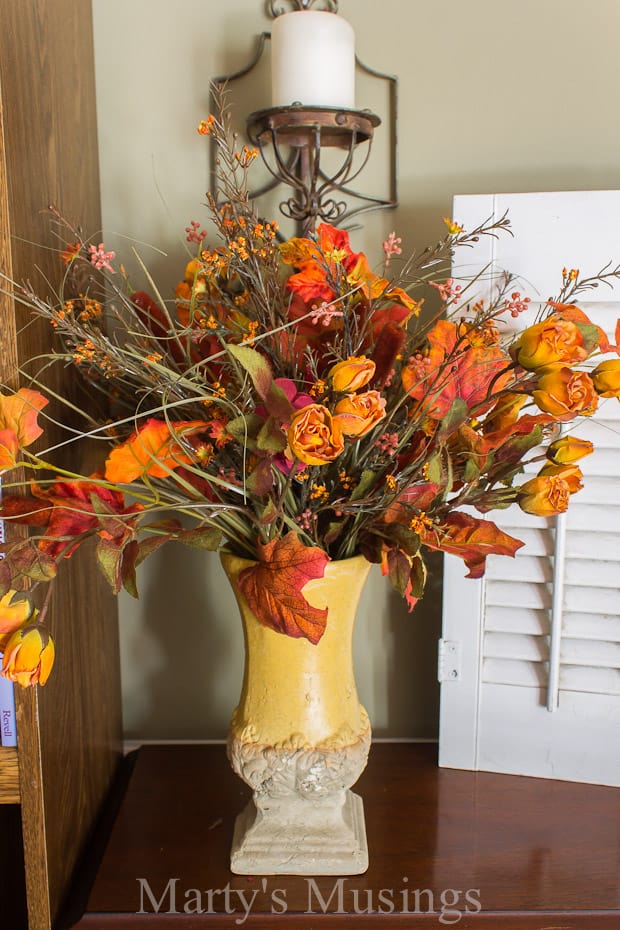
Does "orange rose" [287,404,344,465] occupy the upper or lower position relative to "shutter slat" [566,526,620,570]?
upper

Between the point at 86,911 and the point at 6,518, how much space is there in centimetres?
41

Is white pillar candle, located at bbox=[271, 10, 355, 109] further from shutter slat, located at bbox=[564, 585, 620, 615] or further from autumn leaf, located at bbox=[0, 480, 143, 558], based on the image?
shutter slat, located at bbox=[564, 585, 620, 615]

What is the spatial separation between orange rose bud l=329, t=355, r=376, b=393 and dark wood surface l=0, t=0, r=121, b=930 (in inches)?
12.6

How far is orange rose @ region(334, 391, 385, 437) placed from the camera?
59 cm

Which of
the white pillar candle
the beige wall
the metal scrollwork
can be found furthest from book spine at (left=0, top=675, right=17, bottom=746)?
the metal scrollwork

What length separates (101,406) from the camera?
0.93m

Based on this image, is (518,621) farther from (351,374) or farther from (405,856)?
(351,374)

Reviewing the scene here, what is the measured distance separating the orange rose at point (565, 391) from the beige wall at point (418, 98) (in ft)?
1.62

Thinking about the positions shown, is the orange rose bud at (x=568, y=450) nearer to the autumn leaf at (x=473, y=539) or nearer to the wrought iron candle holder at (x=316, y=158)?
the autumn leaf at (x=473, y=539)

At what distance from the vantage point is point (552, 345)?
0.63m

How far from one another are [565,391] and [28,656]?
18.8 inches

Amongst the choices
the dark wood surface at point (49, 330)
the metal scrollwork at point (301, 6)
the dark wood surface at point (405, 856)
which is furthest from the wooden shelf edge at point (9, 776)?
the metal scrollwork at point (301, 6)

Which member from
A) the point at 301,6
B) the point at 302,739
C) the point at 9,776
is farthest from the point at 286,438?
the point at 301,6

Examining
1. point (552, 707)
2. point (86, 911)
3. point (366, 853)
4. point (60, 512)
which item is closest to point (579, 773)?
point (552, 707)
